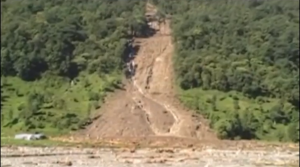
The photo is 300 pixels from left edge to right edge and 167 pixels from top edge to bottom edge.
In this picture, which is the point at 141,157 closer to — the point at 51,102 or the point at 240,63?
the point at 51,102

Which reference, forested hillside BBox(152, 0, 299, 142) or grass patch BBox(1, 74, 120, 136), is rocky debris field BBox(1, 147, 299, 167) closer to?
grass patch BBox(1, 74, 120, 136)

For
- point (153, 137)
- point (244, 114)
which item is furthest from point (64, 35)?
point (153, 137)

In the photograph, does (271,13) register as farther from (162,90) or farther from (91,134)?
(91,134)

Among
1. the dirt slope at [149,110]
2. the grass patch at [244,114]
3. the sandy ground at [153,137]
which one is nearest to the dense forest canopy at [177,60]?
the grass patch at [244,114]

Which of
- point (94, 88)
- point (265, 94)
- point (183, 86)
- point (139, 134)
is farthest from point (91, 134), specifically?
point (265, 94)

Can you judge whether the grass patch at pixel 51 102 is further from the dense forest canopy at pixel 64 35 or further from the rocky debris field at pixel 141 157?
the rocky debris field at pixel 141 157
